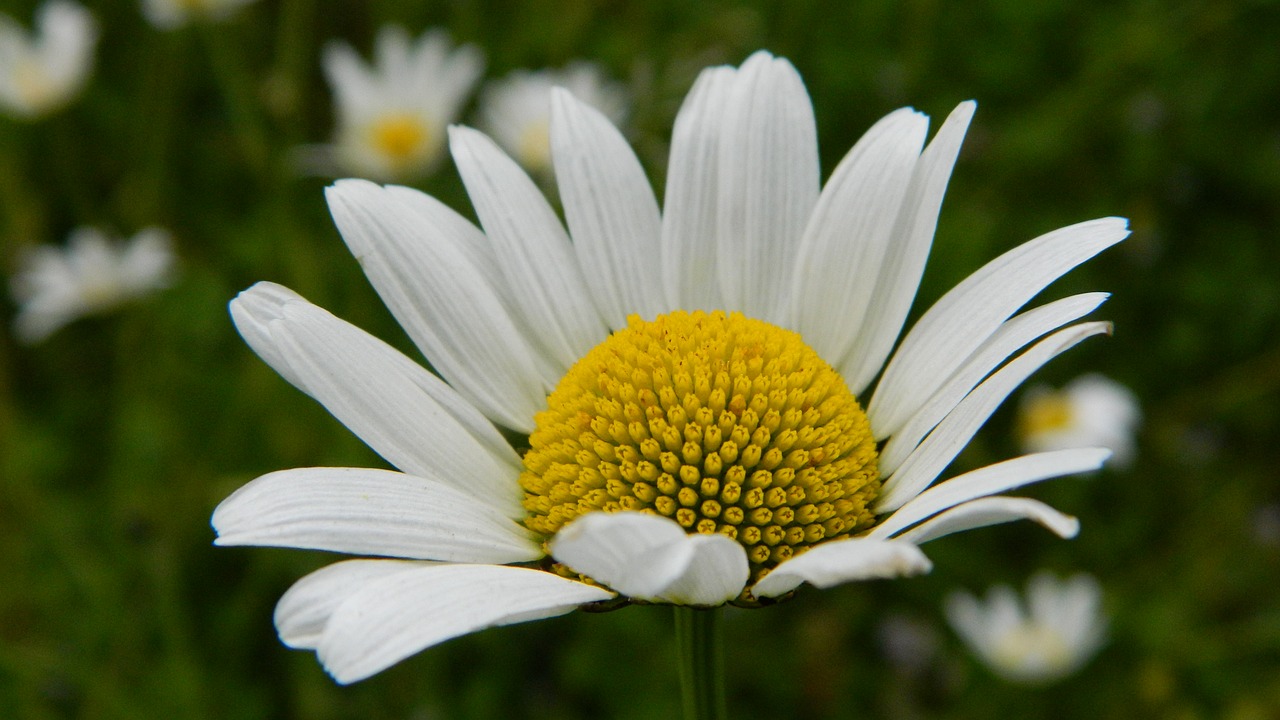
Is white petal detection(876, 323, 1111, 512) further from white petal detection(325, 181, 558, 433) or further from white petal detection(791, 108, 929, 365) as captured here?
white petal detection(325, 181, 558, 433)

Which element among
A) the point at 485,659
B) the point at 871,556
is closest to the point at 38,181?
the point at 485,659

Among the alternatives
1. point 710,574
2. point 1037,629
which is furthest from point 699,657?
point 1037,629

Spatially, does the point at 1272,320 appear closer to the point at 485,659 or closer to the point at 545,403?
the point at 485,659

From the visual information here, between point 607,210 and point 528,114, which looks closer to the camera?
point 607,210

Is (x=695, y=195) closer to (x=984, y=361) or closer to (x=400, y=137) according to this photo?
(x=984, y=361)

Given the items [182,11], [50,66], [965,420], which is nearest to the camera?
[965,420]

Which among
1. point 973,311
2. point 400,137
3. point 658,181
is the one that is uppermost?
point 400,137

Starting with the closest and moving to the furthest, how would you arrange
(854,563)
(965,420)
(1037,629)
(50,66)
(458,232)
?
(854,563)
(965,420)
(458,232)
(1037,629)
(50,66)

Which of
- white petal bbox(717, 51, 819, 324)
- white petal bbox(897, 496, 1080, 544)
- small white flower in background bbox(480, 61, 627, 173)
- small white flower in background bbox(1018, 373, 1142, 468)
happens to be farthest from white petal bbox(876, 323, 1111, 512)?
small white flower in background bbox(480, 61, 627, 173)
